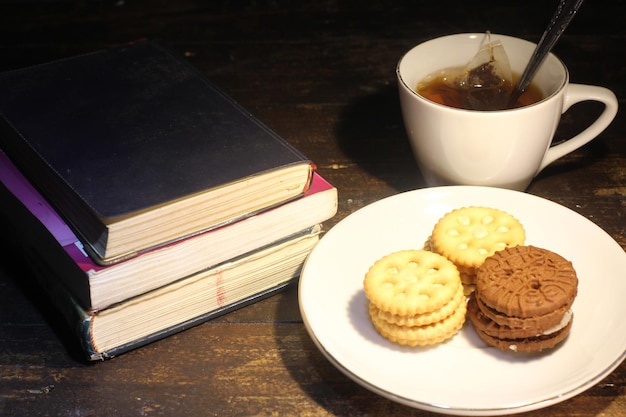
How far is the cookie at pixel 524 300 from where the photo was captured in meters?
0.87

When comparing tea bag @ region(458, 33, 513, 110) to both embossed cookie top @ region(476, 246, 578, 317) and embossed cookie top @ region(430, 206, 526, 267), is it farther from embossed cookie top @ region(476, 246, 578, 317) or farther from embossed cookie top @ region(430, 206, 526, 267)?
embossed cookie top @ region(476, 246, 578, 317)

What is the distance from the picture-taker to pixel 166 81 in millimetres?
1211

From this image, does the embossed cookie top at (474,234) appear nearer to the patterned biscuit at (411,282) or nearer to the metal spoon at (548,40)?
the patterned biscuit at (411,282)

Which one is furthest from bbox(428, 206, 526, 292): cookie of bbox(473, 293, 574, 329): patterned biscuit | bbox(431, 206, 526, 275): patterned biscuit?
bbox(473, 293, 574, 329): patterned biscuit

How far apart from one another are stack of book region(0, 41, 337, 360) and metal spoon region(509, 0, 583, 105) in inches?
13.6

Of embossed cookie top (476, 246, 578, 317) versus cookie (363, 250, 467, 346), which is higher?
embossed cookie top (476, 246, 578, 317)

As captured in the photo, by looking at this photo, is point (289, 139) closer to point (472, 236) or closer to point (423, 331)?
point (472, 236)

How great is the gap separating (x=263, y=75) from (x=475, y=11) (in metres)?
0.50

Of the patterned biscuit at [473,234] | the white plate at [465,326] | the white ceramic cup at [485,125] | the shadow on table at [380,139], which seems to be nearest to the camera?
the white plate at [465,326]

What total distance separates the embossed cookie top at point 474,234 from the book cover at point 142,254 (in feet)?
0.46

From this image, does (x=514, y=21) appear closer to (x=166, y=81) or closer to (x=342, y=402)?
(x=166, y=81)

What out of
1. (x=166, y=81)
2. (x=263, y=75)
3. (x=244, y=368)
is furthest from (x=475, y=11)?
(x=244, y=368)

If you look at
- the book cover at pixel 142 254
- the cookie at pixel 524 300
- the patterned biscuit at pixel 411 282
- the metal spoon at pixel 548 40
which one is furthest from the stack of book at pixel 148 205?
the metal spoon at pixel 548 40

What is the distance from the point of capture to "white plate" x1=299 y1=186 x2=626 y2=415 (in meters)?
0.85
